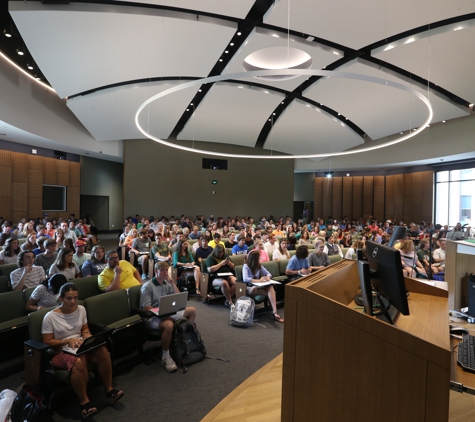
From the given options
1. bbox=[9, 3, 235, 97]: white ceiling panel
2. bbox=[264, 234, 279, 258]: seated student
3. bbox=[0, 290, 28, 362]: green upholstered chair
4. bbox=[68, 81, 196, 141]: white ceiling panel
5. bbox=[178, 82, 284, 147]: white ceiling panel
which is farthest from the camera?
bbox=[178, 82, 284, 147]: white ceiling panel

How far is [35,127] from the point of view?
11.3m

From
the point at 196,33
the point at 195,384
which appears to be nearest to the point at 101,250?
the point at 195,384

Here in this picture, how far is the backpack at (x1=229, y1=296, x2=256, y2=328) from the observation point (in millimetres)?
5027

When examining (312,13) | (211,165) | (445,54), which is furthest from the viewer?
(211,165)

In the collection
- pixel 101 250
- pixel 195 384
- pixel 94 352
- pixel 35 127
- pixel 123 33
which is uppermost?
pixel 123 33

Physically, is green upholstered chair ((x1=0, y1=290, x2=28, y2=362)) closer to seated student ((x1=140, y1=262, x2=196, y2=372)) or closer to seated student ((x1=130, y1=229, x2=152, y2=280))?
seated student ((x1=140, y1=262, x2=196, y2=372))

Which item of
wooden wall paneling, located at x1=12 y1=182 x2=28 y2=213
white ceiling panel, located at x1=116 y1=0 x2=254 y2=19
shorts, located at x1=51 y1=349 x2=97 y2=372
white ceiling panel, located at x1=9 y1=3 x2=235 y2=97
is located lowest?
shorts, located at x1=51 y1=349 x2=97 y2=372

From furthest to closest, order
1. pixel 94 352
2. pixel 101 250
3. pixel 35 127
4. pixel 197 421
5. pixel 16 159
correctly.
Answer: pixel 16 159
pixel 35 127
pixel 101 250
pixel 94 352
pixel 197 421

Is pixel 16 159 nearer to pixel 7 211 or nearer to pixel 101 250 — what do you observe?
pixel 7 211

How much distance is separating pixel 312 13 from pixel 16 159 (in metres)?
12.4

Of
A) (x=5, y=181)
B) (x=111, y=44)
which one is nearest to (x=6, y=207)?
(x=5, y=181)

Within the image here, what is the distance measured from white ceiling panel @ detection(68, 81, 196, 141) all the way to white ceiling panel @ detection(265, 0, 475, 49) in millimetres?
4737

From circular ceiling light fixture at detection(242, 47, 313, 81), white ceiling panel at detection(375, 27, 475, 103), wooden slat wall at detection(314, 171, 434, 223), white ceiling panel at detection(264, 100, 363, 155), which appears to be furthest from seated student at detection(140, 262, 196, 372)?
wooden slat wall at detection(314, 171, 434, 223)

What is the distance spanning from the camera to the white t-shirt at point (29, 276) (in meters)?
4.41
